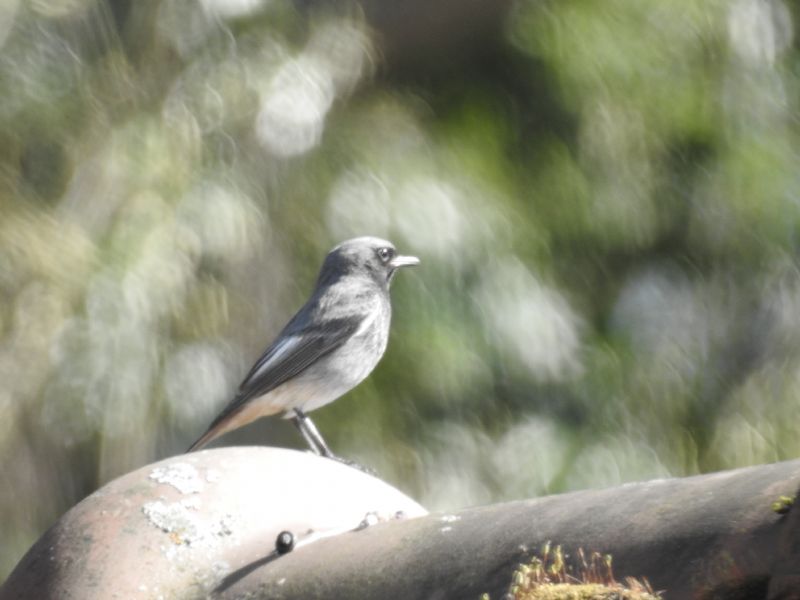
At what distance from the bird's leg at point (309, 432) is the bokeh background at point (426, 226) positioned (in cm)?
33

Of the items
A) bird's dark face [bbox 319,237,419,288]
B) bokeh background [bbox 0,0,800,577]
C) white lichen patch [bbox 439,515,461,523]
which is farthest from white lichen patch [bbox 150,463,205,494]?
bird's dark face [bbox 319,237,419,288]

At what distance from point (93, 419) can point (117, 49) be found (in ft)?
6.42

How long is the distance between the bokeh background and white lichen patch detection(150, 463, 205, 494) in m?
3.54

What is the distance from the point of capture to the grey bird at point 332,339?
7059 millimetres

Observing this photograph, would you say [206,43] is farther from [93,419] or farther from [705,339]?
[705,339]

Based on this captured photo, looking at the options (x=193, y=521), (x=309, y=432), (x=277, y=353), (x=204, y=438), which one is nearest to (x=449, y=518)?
(x=193, y=521)

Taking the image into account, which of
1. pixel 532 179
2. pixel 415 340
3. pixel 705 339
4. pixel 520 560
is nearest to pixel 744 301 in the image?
pixel 705 339

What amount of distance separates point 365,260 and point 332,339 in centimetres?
43

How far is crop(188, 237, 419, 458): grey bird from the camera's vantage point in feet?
23.2

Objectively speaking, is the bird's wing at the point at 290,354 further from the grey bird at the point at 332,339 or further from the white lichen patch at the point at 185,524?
the white lichen patch at the point at 185,524

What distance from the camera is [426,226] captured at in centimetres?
794

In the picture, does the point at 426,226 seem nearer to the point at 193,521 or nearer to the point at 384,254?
the point at 384,254

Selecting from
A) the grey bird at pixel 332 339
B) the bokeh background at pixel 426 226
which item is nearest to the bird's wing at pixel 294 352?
the grey bird at pixel 332 339

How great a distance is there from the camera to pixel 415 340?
7.81m
